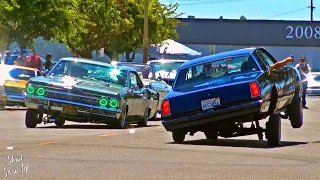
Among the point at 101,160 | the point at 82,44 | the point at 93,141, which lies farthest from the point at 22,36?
the point at 101,160

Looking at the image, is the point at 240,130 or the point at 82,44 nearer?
the point at 240,130

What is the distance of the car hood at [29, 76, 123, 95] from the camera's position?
19734 millimetres

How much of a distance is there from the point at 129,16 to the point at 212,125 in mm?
38030

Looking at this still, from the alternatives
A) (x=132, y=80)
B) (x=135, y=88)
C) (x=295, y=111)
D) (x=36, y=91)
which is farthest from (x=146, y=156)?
(x=132, y=80)

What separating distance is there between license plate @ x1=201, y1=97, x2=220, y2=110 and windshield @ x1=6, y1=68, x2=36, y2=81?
46.3 feet

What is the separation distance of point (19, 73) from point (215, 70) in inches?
532

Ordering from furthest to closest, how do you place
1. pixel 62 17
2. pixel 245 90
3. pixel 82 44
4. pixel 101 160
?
pixel 82 44
pixel 62 17
pixel 245 90
pixel 101 160

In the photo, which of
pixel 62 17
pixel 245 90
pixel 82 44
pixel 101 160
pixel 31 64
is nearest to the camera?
pixel 101 160

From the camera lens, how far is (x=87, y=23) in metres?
47.9

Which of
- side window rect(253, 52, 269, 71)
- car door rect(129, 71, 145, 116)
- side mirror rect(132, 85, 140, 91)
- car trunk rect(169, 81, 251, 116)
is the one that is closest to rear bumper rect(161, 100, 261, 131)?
car trunk rect(169, 81, 251, 116)

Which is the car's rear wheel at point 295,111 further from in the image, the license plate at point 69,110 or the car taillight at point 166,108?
the license plate at point 69,110

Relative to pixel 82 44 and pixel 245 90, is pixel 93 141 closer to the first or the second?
pixel 245 90

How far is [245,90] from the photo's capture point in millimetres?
15906

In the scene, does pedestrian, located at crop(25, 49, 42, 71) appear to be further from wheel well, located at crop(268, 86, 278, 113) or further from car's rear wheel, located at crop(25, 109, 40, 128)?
→ wheel well, located at crop(268, 86, 278, 113)
